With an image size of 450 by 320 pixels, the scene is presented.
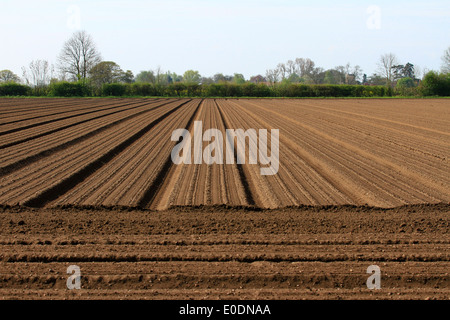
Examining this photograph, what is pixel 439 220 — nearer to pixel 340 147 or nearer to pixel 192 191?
pixel 192 191

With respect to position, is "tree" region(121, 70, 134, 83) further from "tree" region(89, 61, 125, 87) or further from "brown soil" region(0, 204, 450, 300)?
"brown soil" region(0, 204, 450, 300)

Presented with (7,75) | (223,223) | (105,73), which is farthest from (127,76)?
(223,223)

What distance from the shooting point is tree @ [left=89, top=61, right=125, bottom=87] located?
75500 millimetres

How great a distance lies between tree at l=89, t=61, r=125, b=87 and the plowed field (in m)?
66.2

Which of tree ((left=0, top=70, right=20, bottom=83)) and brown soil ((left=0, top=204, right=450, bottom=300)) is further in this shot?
tree ((left=0, top=70, right=20, bottom=83))

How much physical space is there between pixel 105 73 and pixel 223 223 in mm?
76715

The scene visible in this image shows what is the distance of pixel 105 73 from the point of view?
3046 inches

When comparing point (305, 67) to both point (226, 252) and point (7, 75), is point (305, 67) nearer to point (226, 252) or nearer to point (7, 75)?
point (7, 75)

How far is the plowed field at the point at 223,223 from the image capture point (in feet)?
14.5

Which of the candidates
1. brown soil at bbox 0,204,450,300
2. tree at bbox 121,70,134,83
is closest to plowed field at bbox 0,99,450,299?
brown soil at bbox 0,204,450,300

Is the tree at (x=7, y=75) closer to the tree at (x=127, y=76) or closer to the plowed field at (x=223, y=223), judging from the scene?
the tree at (x=127, y=76)

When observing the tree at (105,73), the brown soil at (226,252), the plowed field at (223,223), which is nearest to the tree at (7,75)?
the tree at (105,73)
